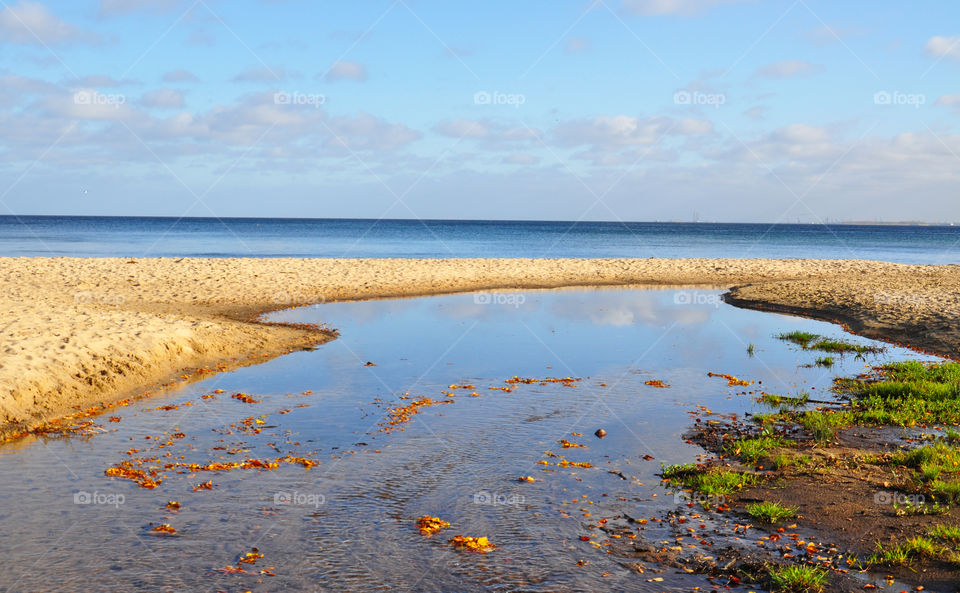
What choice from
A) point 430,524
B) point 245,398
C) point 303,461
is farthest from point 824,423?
point 245,398

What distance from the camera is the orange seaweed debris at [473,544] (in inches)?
307

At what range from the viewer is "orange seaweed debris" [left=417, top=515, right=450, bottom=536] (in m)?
8.20

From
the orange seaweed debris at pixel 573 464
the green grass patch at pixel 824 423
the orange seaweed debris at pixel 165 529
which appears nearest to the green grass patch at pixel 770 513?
the orange seaweed debris at pixel 573 464

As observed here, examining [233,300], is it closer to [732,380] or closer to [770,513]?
[732,380]

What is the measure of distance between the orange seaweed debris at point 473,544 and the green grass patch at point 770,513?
3301 mm

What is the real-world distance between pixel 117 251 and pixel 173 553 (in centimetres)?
6687

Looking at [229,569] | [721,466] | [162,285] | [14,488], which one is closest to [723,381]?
[721,466]

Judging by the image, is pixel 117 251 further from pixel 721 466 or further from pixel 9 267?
pixel 721 466

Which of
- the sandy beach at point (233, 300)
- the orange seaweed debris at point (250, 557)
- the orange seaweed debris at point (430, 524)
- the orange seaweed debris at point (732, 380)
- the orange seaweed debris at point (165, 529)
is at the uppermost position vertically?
the sandy beach at point (233, 300)

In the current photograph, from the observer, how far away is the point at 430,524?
8.34 metres

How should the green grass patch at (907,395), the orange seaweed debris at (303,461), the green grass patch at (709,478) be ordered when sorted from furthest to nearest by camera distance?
1. the green grass patch at (907,395)
2. the orange seaweed debris at (303,461)
3. the green grass patch at (709,478)

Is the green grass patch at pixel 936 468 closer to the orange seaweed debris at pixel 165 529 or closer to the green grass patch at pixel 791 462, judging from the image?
the green grass patch at pixel 791 462

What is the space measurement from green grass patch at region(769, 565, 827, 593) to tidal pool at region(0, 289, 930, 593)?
2.32 ft

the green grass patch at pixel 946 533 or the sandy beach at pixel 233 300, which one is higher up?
the sandy beach at pixel 233 300
